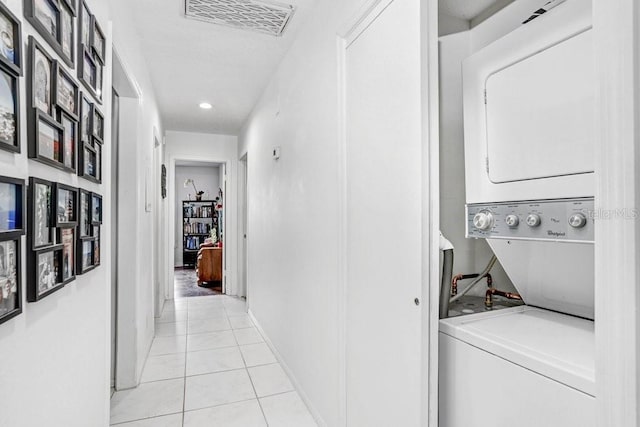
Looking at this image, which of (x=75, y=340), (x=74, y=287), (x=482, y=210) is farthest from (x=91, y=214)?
(x=482, y=210)

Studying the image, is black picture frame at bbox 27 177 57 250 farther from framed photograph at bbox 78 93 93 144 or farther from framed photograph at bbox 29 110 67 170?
framed photograph at bbox 78 93 93 144

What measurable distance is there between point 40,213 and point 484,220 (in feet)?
4.32

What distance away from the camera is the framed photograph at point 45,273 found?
0.89 meters

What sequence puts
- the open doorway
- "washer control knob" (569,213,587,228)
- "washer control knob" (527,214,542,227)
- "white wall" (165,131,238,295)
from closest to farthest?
"washer control knob" (569,213,587,228), "washer control knob" (527,214,542,227), "white wall" (165,131,238,295), the open doorway

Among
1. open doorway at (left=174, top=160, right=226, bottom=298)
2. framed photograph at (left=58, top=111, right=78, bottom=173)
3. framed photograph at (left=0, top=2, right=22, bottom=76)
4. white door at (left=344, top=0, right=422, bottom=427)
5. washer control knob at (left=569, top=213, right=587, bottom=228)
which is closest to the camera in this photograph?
framed photograph at (left=0, top=2, right=22, bottom=76)

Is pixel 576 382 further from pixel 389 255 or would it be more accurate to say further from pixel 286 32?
pixel 286 32

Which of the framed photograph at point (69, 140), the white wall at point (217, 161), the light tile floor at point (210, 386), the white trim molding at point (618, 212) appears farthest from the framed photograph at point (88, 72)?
the white wall at point (217, 161)

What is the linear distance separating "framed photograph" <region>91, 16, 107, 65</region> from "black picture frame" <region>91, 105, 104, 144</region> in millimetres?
219

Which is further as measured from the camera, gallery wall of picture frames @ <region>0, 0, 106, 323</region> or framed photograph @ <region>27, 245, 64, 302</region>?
framed photograph @ <region>27, 245, 64, 302</region>

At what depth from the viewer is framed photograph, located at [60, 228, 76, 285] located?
43.8 inches

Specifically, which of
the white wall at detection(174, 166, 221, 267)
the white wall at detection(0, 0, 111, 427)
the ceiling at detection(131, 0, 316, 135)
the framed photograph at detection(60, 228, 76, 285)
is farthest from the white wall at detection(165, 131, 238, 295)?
the framed photograph at detection(60, 228, 76, 285)

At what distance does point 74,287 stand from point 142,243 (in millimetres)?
1661

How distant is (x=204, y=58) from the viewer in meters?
2.93

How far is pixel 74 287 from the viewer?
1.26 m
